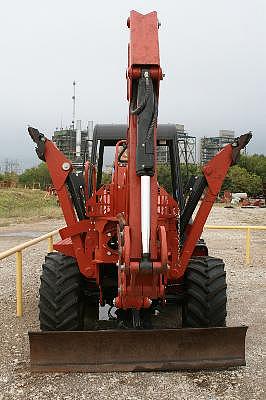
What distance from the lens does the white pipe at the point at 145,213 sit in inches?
156

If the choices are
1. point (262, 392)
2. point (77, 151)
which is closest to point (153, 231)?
point (262, 392)

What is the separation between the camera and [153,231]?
4023mm

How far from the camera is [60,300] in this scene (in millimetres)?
4945

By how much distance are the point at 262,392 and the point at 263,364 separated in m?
0.64

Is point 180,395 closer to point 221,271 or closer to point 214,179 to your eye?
point 221,271

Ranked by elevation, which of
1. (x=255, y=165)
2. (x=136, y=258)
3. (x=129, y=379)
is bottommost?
(x=129, y=379)

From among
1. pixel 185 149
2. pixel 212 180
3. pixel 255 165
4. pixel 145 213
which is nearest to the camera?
pixel 145 213

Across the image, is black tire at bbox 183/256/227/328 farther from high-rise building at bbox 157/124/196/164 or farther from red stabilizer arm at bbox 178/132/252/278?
high-rise building at bbox 157/124/196/164

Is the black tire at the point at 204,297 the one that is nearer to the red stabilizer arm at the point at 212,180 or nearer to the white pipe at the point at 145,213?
the red stabilizer arm at the point at 212,180

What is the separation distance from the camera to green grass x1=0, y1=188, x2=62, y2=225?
100 feet

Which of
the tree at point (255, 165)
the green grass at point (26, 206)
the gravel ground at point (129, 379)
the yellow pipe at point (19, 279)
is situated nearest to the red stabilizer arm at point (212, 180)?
the gravel ground at point (129, 379)

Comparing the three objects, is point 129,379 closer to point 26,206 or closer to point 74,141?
point 74,141

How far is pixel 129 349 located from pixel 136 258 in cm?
98

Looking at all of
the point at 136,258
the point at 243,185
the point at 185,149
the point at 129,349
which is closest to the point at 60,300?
the point at 129,349
